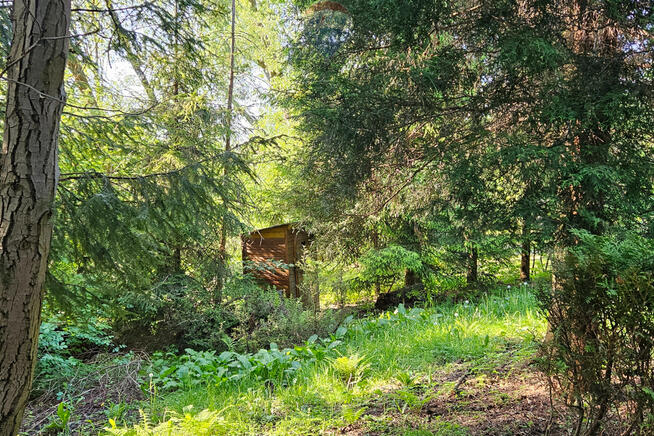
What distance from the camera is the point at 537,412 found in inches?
96.9

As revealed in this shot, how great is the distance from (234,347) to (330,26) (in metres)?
4.00

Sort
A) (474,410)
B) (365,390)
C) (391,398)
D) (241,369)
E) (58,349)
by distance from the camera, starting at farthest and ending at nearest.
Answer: (58,349)
(241,369)
(365,390)
(391,398)
(474,410)

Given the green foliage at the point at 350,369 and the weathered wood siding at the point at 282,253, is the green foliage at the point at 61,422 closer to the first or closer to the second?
the green foliage at the point at 350,369

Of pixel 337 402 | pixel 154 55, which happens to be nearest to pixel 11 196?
pixel 154 55

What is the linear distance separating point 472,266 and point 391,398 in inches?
185

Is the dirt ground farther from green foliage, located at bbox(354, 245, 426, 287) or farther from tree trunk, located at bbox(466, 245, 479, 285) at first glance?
tree trunk, located at bbox(466, 245, 479, 285)

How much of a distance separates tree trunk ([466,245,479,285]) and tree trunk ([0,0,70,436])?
6331 millimetres

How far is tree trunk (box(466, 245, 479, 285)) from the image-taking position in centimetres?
698

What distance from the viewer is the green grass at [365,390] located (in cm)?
256

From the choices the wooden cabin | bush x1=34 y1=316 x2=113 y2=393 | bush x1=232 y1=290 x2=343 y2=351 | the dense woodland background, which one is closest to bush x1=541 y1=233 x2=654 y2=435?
the dense woodland background

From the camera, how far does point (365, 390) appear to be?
3.08m

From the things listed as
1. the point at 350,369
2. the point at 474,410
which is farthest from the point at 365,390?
the point at 474,410

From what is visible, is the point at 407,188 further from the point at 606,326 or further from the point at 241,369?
the point at 606,326

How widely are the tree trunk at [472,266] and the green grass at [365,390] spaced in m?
2.25
